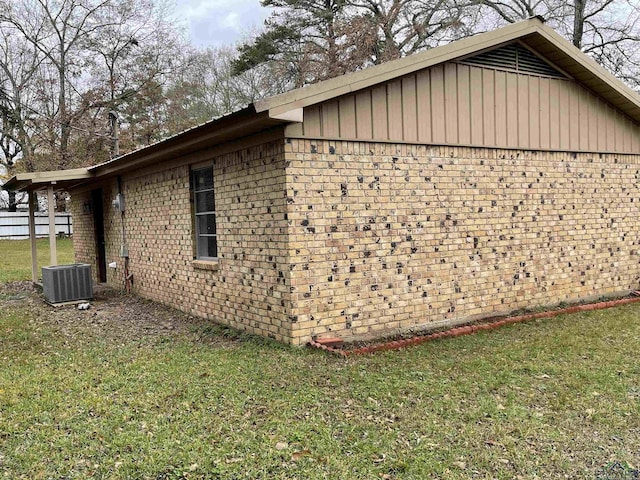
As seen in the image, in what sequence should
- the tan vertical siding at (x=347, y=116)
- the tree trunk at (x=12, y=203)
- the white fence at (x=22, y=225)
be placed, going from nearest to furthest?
1. the tan vertical siding at (x=347, y=116)
2. the white fence at (x=22, y=225)
3. the tree trunk at (x=12, y=203)

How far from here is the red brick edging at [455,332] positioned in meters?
6.05

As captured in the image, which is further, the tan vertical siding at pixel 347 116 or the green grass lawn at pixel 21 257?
the green grass lawn at pixel 21 257

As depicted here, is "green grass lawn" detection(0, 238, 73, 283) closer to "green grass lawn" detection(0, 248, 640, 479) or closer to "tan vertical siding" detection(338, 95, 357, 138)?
"green grass lawn" detection(0, 248, 640, 479)

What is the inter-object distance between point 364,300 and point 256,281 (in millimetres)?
1349

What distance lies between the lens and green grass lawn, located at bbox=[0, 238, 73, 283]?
15.8 meters

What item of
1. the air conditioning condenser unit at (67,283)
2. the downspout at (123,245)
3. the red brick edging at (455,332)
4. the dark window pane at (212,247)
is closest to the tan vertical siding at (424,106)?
the red brick edging at (455,332)

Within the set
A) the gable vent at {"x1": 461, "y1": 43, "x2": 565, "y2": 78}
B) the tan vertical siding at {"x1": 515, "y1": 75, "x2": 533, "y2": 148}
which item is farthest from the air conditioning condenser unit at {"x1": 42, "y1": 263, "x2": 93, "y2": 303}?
the tan vertical siding at {"x1": 515, "y1": 75, "x2": 533, "y2": 148}

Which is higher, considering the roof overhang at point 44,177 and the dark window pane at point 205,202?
the roof overhang at point 44,177

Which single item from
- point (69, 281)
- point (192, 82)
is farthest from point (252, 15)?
point (69, 281)

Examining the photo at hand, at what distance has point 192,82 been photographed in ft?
95.6

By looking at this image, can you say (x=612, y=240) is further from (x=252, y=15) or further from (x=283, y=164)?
(x=252, y=15)

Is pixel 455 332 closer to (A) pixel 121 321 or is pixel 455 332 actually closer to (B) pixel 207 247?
(B) pixel 207 247

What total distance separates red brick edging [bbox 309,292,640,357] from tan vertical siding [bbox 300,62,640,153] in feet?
7.94

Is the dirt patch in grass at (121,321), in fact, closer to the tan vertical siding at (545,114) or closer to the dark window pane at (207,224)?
the dark window pane at (207,224)
